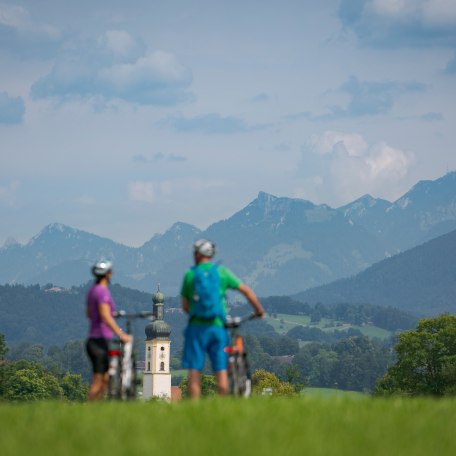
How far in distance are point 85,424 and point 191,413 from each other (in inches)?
76.7

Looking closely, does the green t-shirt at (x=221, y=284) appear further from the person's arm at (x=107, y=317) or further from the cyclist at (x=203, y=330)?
the person's arm at (x=107, y=317)

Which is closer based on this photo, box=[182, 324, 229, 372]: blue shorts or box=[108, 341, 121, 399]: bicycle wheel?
box=[182, 324, 229, 372]: blue shorts

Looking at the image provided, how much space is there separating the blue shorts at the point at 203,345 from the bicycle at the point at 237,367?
1.11 ft

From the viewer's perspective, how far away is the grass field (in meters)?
14.0

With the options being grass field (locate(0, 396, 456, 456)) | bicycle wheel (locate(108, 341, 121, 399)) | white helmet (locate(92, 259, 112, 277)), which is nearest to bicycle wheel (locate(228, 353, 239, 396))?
grass field (locate(0, 396, 456, 456))

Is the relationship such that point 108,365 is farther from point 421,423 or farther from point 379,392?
point 379,392

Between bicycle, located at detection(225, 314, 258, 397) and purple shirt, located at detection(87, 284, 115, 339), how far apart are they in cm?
176

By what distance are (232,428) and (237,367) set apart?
4.95m

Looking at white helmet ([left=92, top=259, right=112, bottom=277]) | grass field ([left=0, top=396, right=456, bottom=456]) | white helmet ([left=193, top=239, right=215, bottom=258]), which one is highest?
white helmet ([left=193, top=239, right=215, bottom=258])

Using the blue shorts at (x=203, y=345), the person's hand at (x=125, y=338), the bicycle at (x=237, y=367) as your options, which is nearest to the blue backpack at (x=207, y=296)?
the blue shorts at (x=203, y=345)

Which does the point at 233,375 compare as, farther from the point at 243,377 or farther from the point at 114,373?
the point at 114,373

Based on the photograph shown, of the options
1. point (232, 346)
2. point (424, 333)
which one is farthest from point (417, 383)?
point (232, 346)

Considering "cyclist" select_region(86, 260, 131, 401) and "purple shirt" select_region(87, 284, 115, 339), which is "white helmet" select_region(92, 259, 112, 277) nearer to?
"cyclist" select_region(86, 260, 131, 401)

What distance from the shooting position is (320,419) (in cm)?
1664
